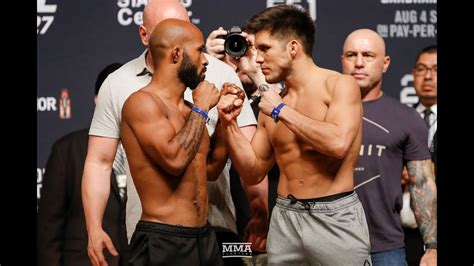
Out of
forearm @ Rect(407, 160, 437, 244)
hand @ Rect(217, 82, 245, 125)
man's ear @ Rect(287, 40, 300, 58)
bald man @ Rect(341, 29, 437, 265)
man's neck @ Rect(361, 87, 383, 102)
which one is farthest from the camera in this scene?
man's neck @ Rect(361, 87, 383, 102)

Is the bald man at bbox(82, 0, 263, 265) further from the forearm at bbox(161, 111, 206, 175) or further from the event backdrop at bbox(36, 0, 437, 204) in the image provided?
the event backdrop at bbox(36, 0, 437, 204)

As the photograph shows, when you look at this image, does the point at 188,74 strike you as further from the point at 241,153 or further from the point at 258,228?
the point at 258,228

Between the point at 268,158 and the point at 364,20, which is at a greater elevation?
the point at 364,20

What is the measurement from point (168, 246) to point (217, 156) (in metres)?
0.44

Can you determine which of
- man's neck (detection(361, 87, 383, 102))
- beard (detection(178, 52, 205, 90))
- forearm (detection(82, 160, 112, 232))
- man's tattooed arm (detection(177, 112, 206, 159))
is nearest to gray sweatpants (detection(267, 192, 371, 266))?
man's tattooed arm (detection(177, 112, 206, 159))

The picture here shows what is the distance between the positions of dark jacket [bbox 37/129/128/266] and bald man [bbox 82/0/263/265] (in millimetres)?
731

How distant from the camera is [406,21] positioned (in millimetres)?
4949

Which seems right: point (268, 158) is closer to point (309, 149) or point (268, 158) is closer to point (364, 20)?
point (309, 149)

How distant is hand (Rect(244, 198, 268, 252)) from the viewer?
158 inches

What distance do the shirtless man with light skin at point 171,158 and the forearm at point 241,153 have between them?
5.2 inches

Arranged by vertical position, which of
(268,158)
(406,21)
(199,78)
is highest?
(406,21)

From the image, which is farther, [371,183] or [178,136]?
[371,183]
